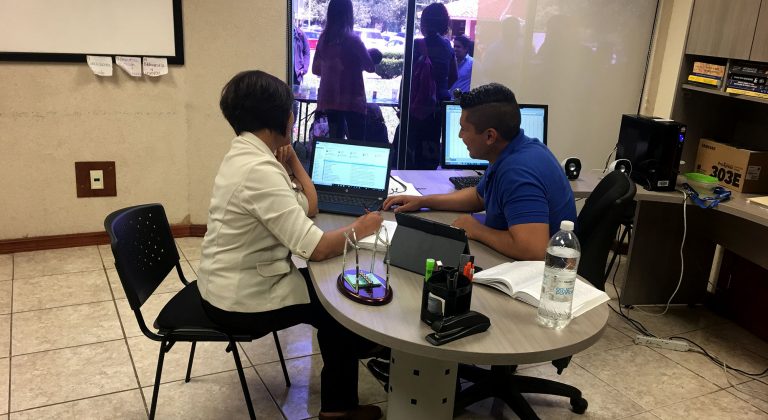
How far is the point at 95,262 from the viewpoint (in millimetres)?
3590

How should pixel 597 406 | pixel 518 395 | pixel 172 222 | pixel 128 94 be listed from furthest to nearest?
pixel 172 222, pixel 128 94, pixel 597 406, pixel 518 395

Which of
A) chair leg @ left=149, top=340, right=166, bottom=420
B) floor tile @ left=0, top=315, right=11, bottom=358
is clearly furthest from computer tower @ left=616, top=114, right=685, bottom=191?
floor tile @ left=0, top=315, right=11, bottom=358

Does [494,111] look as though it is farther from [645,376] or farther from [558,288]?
[645,376]

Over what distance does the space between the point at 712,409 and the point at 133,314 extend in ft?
8.58

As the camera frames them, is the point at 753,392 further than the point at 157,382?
Yes

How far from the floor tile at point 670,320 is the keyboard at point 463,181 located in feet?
3.41

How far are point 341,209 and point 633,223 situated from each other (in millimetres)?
1953

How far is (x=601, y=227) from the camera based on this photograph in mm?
2164

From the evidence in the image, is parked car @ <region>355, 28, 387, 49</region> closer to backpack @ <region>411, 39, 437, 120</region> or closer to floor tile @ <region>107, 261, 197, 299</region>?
backpack @ <region>411, 39, 437, 120</region>

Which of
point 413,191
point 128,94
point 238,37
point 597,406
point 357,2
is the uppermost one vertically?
point 357,2

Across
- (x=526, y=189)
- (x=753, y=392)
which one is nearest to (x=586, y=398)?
(x=753, y=392)

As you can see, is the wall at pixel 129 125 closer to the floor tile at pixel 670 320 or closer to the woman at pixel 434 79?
the woman at pixel 434 79

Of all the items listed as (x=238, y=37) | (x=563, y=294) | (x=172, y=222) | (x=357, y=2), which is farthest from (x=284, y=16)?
(x=563, y=294)

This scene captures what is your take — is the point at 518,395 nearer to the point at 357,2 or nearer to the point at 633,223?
the point at 633,223
